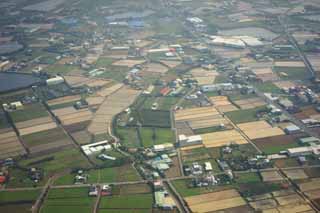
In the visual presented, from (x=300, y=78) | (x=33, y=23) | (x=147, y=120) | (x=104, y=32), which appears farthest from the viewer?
(x=33, y=23)

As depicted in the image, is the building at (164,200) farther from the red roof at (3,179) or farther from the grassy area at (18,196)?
the red roof at (3,179)

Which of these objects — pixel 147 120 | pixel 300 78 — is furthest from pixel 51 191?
pixel 300 78

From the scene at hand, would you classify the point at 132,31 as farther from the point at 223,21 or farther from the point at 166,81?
the point at 166,81

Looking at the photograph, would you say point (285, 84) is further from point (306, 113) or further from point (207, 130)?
point (207, 130)

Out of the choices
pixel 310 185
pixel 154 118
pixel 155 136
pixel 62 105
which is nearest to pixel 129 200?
pixel 155 136

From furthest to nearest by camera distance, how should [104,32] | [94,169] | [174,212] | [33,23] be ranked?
[33,23] → [104,32] → [94,169] → [174,212]

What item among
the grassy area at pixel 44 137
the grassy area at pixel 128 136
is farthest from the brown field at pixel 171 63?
the grassy area at pixel 44 137
